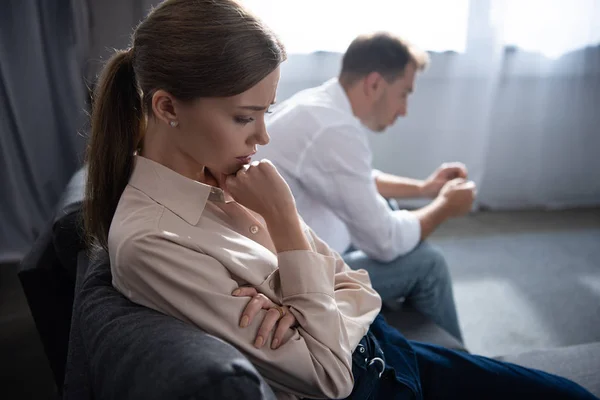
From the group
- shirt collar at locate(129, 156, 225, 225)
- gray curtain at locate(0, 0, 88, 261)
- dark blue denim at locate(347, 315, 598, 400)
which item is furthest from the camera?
gray curtain at locate(0, 0, 88, 261)

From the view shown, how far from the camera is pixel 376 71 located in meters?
1.62

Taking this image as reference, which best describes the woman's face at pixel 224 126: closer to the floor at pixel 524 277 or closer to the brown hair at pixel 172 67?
the brown hair at pixel 172 67

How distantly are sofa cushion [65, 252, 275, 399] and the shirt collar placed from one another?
0.51 feet

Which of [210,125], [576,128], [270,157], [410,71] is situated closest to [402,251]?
[270,157]

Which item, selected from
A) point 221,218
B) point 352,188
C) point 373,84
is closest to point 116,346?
point 221,218

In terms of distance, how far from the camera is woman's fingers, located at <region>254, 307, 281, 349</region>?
2.38 feet

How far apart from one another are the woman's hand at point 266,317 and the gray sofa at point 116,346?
0.28 ft

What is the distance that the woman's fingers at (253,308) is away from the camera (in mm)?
727

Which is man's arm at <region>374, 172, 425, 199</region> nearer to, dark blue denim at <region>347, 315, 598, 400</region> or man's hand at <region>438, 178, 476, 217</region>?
man's hand at <region>438, 178, 476, 217</region>

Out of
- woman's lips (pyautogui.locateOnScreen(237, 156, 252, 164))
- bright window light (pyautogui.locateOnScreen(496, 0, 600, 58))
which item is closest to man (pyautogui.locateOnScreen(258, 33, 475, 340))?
woman's lips (pyautogui.locateOnScreen(237, 156, 252, 164))

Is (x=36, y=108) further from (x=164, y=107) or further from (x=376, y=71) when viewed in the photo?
(x=164, y=107)

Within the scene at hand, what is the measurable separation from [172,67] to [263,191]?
23 cm

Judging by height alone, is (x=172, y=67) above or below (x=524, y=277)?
above

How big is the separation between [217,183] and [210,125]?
0.59 feet
